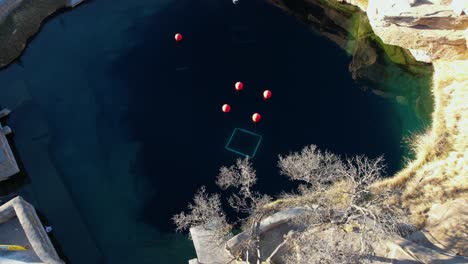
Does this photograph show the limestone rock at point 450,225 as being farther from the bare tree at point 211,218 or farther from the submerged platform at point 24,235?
the submerged platform at point 24,235

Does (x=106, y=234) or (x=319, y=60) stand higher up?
(x=319, y=60)

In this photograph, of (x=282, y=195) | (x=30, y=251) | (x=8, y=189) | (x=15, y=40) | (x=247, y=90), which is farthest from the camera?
(x=15, y=40)

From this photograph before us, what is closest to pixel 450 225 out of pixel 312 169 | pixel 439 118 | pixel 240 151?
pixel 312 169

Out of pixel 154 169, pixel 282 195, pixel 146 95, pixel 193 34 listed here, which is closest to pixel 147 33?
pixel 193 34

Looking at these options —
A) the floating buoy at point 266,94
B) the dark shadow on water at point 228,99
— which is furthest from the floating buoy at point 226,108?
the floating buoy at point 266,94

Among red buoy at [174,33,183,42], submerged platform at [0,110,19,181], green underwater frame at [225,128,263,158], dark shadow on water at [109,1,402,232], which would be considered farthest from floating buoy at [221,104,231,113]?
submerged platform at [0,110,19,181]

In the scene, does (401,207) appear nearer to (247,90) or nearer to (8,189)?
(247,90)
